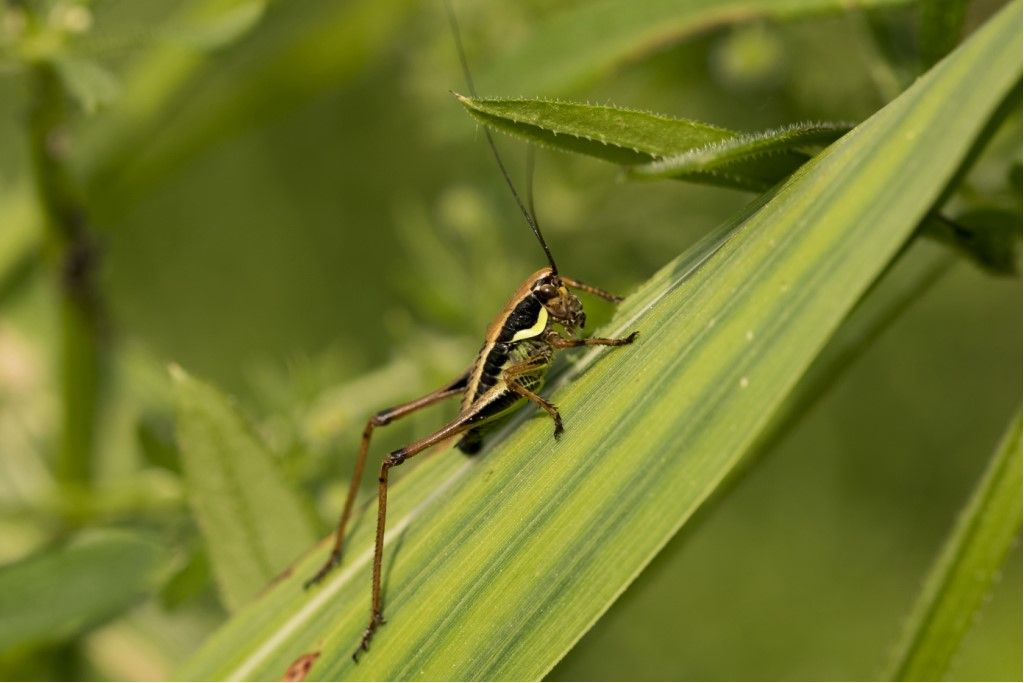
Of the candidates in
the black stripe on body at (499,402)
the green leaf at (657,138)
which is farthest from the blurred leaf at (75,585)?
the green leaf at (657,138)

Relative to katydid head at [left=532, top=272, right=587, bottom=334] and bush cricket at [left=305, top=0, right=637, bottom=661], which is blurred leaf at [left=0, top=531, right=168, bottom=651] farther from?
katydid head at [left=532, top=272, right=587, bottom=334]

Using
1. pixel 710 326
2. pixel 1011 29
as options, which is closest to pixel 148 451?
pixel 710 326

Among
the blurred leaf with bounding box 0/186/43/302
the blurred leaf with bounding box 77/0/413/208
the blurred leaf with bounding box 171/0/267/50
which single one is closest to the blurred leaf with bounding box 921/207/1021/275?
the blurred leaf with bounding box 171/0/267/50

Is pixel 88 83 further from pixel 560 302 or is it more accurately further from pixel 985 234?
pixel 985 234

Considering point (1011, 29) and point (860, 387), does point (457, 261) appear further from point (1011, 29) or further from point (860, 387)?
point (1011, 29)

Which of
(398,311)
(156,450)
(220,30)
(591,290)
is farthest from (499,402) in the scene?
(398,311)
